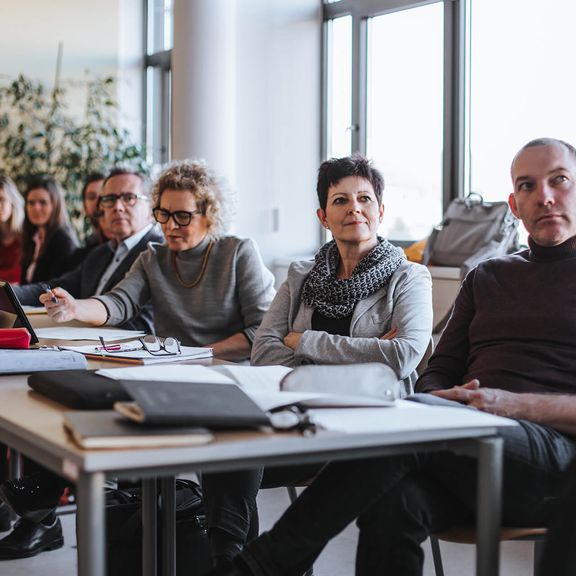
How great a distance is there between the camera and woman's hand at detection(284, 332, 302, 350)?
234 centimetres

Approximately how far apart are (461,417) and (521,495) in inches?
11.6

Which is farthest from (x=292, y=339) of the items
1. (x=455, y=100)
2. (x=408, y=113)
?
(x=408, y=113)

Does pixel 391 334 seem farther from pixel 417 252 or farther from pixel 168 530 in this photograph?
pixel 417 252

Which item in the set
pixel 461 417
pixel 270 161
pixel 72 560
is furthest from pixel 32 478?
pixel 270 161

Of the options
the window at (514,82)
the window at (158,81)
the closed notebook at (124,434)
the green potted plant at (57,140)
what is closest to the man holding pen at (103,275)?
the closed notebook at (124,434)

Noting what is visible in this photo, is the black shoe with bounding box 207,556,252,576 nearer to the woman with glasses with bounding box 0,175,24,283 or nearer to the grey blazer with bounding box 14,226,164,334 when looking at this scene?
the grey blazer with bounding box 14,226,164,334

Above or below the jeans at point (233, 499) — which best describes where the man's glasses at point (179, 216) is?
above

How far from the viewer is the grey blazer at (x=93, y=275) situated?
11.1 ft

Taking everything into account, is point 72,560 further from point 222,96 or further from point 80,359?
point 222,96

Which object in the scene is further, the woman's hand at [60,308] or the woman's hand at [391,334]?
the woman's hand at [60,308]

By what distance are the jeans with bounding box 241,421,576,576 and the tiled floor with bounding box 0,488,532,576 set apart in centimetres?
112

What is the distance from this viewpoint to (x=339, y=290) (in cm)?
233

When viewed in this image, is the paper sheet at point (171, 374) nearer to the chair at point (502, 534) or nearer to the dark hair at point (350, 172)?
the chair at point (502, 534)

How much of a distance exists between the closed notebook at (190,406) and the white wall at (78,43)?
5811 millimetres
